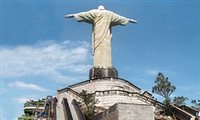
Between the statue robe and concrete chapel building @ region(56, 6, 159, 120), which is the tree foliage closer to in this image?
concrete chapel building @ region(56, 6, 159, 120)

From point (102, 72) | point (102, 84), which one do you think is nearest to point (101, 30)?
point (102, 72)

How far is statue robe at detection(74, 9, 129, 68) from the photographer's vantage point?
97.0 feet

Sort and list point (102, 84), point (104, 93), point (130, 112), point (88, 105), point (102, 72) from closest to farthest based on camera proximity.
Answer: point (130, 112) < point (88, 105) < point (104, 93) < point (102, 84) < point (102, 72)

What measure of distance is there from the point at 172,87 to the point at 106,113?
8902 millimetres

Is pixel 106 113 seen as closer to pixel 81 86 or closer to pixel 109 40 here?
pixel 81 86

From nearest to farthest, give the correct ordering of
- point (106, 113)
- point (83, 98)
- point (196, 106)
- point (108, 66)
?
point (106, 113)
point (83, 98)
point (196, 106)
point (108, 66)

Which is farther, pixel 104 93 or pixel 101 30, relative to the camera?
pixel 101 30

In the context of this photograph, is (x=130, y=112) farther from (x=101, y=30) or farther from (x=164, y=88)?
(x=101, y=30)

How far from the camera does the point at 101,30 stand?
99.3ft

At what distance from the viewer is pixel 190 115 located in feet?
65.8

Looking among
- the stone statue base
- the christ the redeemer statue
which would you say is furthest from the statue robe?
the stone statue base

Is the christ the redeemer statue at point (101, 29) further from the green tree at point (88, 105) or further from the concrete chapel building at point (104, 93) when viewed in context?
the green tree at point (88, 105)

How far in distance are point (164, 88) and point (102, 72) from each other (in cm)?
744

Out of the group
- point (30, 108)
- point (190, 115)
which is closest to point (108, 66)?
point (30, 108)
